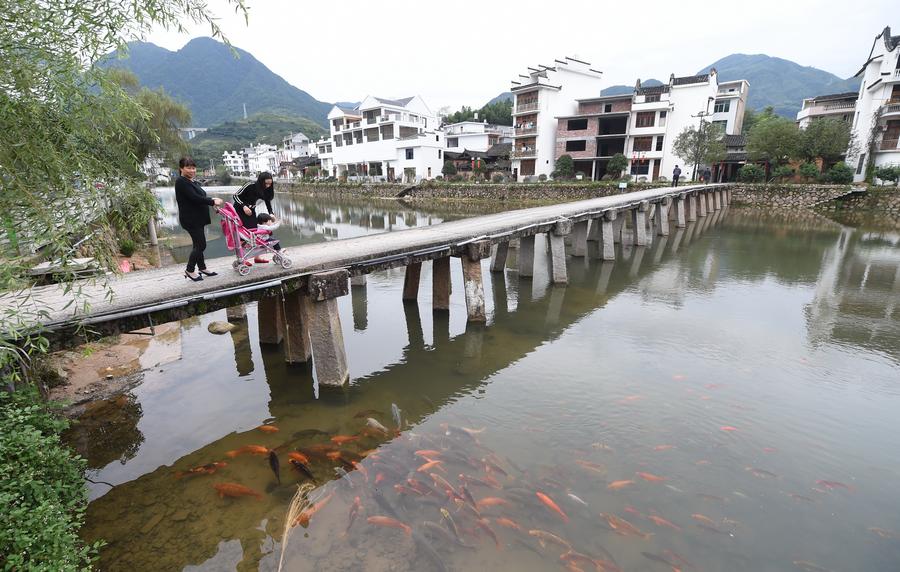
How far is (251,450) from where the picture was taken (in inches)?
270

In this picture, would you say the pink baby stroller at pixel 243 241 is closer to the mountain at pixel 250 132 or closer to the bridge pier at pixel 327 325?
the bridge pier at pixel 327 325

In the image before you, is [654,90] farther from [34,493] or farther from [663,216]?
[34,493]

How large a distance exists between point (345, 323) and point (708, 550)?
992 cm

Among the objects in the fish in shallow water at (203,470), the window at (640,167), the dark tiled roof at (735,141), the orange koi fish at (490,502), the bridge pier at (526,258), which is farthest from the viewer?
the dark tiled roof at (735,141)

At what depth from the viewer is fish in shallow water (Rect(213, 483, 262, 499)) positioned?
5.91 m

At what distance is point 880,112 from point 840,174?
20.2 feet

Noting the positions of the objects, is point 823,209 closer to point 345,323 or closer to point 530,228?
point 530,228

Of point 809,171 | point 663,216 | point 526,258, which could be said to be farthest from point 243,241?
point 809,171

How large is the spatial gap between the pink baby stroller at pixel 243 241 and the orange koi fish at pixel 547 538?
6016 millimetres

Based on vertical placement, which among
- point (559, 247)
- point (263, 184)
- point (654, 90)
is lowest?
point (559, 247)

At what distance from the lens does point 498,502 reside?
5734mm

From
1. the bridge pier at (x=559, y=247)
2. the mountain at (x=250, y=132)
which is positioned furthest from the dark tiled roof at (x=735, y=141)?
the mountain at (x=250, y=132)

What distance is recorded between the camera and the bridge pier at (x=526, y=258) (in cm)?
1598

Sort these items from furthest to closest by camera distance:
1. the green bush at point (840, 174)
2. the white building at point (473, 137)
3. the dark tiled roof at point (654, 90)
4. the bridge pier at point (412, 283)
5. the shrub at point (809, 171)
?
the white building at point (473, 137) → the dark tiled roof at point (654, 90) → the shrub at point (809, 171) → the green bush at point (840, 174) → the bridge pier at point (412, 283)
